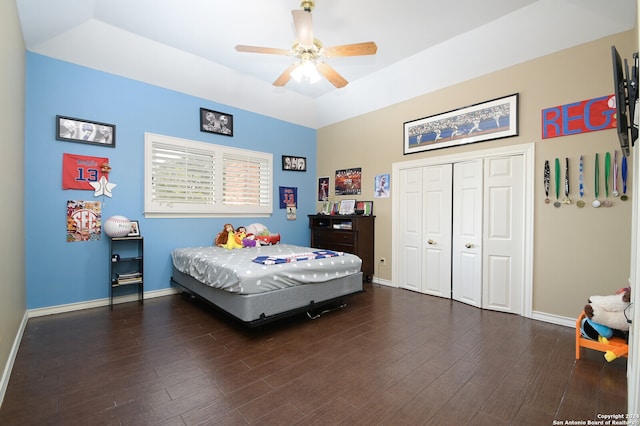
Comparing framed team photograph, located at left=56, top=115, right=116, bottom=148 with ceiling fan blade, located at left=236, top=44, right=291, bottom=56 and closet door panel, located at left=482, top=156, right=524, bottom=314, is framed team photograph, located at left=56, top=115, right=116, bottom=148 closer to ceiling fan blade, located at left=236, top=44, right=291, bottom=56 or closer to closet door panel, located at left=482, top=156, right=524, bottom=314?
ceiling fan blade, located at left=236, top=44, right=291, bottom=56

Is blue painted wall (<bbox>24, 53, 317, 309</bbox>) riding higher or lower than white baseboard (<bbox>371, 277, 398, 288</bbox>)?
higher

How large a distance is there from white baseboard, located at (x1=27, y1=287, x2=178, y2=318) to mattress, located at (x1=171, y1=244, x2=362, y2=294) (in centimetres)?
54

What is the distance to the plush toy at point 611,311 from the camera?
7.31 feet

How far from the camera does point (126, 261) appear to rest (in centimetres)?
377

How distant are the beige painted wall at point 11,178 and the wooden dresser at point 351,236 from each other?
12.8 feet

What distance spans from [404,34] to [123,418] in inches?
172

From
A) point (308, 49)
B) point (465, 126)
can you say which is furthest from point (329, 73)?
point (465, 126)

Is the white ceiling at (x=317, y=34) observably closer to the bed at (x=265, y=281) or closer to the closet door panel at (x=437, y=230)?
the closet door panel at (x=437, y=230)

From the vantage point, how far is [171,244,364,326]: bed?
2732 mm

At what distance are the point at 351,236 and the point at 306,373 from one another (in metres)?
2.84

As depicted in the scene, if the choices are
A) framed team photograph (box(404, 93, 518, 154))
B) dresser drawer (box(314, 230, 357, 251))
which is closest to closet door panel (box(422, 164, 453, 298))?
framed team photograph (box(404, 93, 518, 154))

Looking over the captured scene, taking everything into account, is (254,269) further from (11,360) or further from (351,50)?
(351,50)

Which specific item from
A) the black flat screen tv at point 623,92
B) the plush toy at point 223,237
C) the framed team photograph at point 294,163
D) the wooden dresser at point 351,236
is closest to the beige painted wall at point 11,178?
the plush toy at point 223,237

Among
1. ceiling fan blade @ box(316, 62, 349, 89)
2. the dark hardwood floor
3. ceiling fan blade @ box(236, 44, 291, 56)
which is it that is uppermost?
ceiling fan blade @ box(236, 44, 291, 56)
